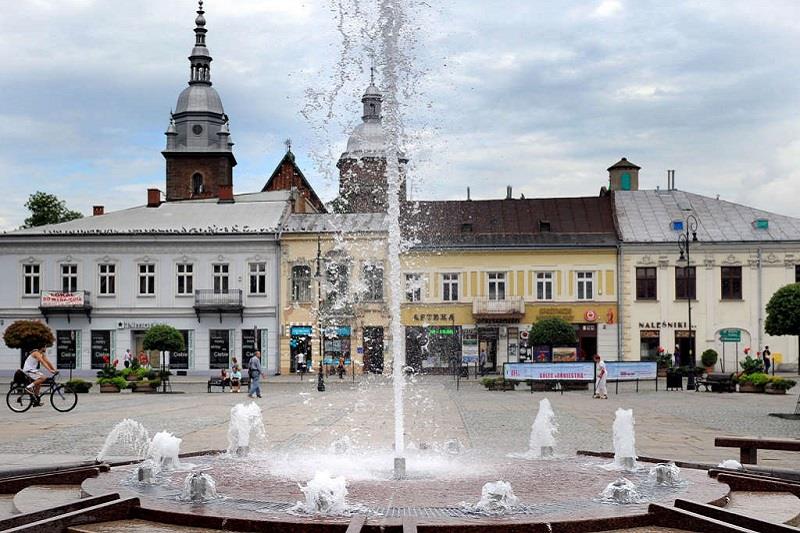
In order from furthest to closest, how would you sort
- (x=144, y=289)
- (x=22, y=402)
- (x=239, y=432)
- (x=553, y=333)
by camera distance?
1. (x=144, y=289)
2. (x=553, y=333)
3. (x=22, y=402)
4. (x=239, y=432)

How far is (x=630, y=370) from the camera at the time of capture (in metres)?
36.1

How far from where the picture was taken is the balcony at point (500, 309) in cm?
5131

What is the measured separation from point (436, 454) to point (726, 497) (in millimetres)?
4555

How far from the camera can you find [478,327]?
51.9 meters

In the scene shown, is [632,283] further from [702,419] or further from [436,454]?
[436,454]

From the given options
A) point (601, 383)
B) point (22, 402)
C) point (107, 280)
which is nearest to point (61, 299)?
point (107, 280)

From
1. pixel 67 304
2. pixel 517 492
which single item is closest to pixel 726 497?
pixel 517 492

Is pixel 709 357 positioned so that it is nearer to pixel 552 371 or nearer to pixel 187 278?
pixel 552 371

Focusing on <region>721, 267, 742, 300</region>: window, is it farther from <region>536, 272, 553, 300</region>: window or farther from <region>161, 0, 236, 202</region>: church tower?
<region>161, 0, 236, 202</region>: church tower

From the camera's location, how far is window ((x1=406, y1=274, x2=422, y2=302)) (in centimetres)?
5338

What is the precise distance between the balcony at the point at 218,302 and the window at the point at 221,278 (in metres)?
0.24

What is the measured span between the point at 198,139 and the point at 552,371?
52.0m

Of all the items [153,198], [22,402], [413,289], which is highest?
[153,198]

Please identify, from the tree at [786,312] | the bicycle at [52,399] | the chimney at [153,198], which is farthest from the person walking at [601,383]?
the chimney at [153,198]
